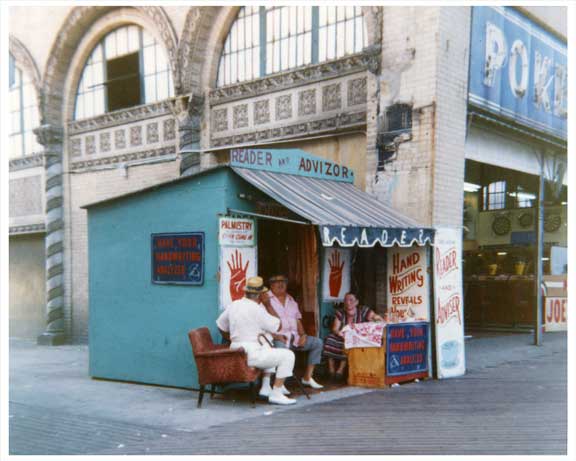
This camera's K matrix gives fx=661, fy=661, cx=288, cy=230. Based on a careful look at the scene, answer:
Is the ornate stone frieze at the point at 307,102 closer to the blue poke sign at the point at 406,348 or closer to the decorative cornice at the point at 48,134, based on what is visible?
the blue poke sign at the point at 406,348

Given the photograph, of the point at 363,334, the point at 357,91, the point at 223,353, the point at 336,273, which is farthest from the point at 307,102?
the point at 223,353

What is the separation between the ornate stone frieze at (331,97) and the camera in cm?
1202

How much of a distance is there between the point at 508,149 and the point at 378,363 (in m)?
6.26

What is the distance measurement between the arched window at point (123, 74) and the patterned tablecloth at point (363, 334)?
26.4ft

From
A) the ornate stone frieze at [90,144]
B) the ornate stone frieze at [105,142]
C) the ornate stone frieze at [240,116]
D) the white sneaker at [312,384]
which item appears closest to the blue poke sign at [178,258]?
the white sneaker at [312,384]

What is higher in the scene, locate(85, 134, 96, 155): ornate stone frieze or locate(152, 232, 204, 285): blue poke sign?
locate(85, 134, 96, 155): ornate stone frieze

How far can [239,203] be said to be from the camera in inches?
Result: 361

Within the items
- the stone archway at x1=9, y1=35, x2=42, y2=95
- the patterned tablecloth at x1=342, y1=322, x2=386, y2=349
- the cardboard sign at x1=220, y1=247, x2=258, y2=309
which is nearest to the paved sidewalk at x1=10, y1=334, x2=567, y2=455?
the patterned tablecloth at x1=342, y1=322, x2=386, y2=349

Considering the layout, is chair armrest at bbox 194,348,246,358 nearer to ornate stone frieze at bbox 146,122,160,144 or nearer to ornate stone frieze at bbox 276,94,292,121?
ornate stone frieze at bbox 276,94,292,121

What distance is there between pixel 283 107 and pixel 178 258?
483 centimetres

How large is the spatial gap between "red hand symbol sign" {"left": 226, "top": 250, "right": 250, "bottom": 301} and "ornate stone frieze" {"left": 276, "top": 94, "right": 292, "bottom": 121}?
15.1 ft

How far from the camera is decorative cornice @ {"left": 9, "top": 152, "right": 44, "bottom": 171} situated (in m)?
17.9
